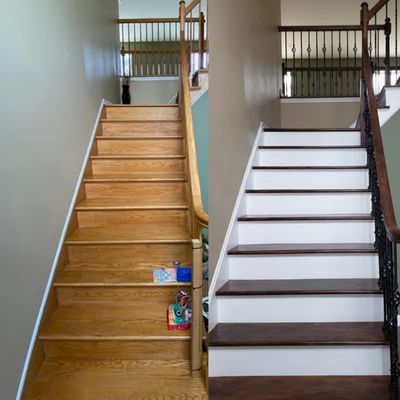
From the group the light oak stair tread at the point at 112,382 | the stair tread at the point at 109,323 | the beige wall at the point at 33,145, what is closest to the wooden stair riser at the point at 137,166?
the beige wall at the point at 33,145

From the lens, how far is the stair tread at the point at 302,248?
8.16 feet

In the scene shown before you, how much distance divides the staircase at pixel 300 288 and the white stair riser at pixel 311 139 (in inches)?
8.2

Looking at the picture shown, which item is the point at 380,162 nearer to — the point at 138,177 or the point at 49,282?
the point at 138,177

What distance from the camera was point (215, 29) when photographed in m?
1.50

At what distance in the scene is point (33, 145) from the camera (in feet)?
5.98

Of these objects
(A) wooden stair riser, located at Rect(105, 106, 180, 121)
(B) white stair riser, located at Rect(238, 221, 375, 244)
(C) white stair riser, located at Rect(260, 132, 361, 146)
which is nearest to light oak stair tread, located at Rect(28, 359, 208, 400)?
(B) white stair riser, located at Rect(238, 221, 375, 244)

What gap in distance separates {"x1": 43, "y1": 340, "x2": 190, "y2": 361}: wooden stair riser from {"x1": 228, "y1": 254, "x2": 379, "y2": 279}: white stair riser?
2.53 feet

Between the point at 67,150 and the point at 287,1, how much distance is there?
5.60m

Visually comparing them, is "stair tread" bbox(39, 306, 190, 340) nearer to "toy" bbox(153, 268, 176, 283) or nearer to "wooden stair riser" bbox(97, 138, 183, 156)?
"toy" bbox(153, 268, 176, 283)

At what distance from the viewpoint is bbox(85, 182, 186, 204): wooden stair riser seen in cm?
280

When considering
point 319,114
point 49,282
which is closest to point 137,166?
point 49,282

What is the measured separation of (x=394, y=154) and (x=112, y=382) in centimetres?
340

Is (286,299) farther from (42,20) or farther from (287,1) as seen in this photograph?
(287,1)

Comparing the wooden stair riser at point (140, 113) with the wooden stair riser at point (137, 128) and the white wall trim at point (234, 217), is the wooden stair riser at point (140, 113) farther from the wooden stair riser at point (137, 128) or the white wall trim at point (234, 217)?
the white wall trim at point (234, 217)
